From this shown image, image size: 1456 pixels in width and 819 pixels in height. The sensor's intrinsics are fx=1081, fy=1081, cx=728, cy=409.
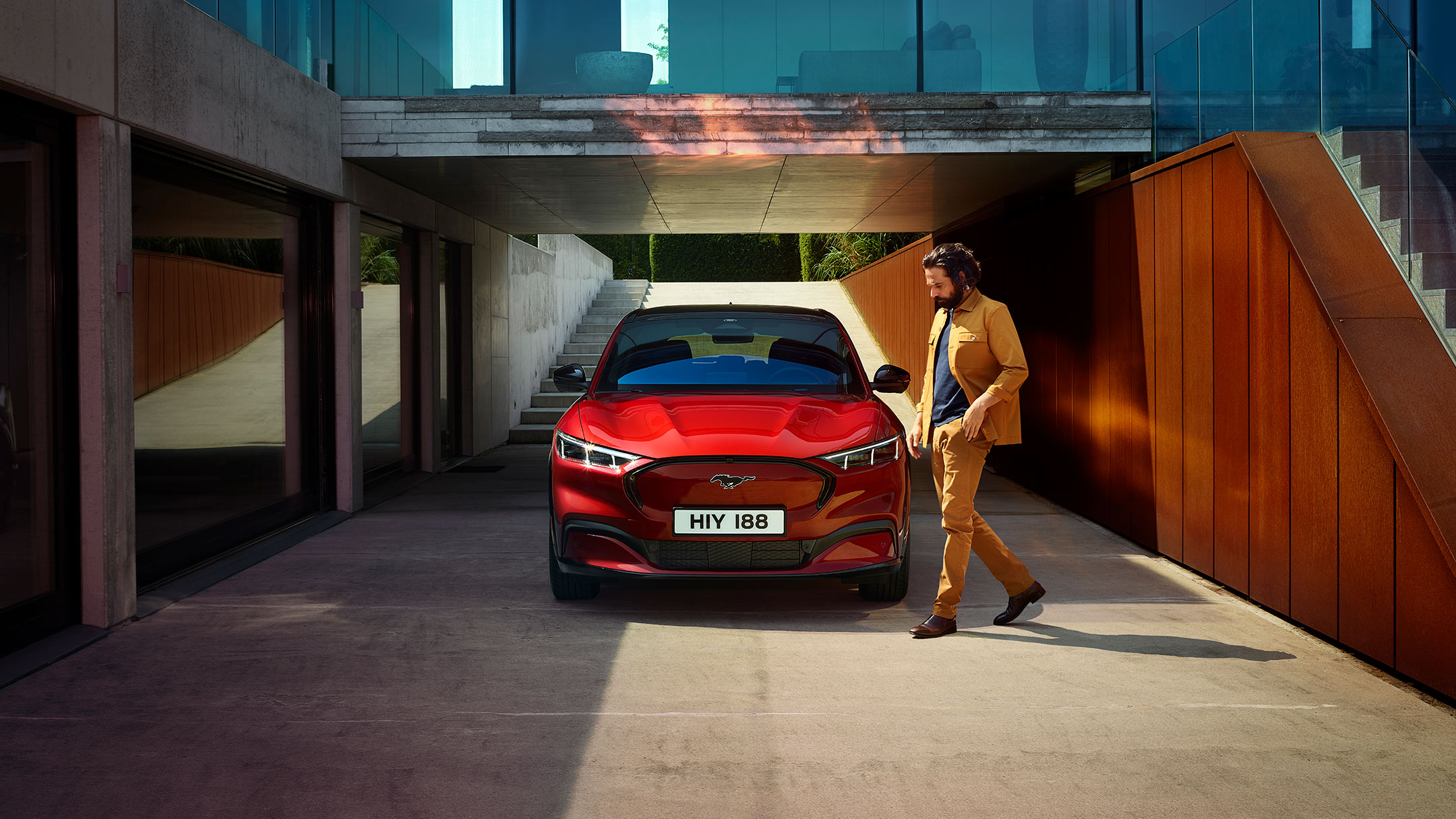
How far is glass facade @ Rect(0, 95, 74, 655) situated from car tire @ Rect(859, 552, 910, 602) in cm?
385

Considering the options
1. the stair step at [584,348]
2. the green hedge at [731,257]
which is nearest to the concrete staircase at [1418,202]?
the stair step at [584,348]

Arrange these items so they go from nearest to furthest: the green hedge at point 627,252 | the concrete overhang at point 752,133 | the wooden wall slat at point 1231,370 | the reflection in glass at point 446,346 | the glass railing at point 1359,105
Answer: the glass railing at point 1359,105 < the wooden wall slat at point 1231,370 < the concrete overhang at point 752,133 < the reflection in glass at point 446,346 < the green hedge at point 627,252

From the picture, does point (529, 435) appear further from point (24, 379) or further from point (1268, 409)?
point (1268, 409)

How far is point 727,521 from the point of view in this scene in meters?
4.91

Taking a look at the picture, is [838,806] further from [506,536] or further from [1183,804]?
[506,536]

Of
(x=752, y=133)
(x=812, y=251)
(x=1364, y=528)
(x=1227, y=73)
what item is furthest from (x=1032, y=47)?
(x=812, y=251)

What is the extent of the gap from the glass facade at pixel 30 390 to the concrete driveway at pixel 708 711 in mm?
417

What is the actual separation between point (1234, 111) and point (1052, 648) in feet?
12.0

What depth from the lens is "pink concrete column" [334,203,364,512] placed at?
8.80 meters

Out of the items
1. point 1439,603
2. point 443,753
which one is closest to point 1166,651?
point 1439,603

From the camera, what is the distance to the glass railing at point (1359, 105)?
514 centimetres

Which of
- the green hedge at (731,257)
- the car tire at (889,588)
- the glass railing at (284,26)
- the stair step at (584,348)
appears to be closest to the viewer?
the car tire at (889,588)

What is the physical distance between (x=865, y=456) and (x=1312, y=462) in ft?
6.53

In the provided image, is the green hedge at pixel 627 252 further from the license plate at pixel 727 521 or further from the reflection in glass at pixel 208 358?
the license plate at pixel 727 521
